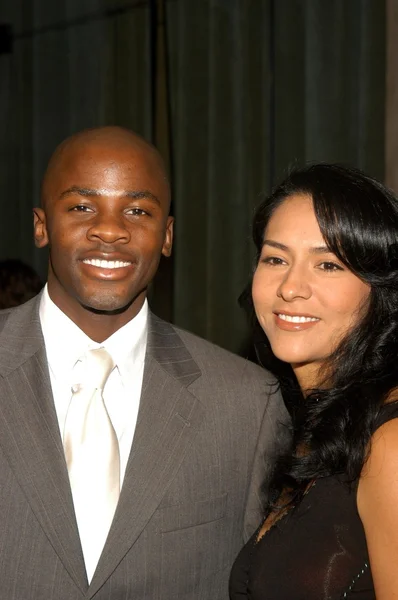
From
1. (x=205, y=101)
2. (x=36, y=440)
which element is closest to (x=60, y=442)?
(x=36, y=440)

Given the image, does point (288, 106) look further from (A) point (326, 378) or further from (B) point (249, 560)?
(B) point (249, 560)

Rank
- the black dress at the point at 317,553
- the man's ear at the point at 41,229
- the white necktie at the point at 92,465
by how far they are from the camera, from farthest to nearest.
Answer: the man's ear at the point at 41,229
the white necktie at the point at 92,465
the black dress at the point at 317,553

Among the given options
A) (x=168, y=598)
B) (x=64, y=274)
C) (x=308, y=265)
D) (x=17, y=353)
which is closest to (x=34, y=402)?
(x=17, y=353)

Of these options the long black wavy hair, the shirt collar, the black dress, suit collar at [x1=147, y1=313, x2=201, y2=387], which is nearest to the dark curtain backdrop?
the long black wavy hair

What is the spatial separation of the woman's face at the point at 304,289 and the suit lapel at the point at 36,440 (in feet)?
1.77

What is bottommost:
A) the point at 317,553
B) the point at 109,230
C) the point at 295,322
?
the point at 317,553

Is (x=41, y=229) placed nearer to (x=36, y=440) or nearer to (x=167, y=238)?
(x=167, y=238)

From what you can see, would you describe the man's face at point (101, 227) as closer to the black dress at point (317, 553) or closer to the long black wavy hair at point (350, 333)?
the long black wavy hair at point (350, 333)

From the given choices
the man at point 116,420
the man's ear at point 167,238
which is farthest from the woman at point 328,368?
the man's ear at point 167,238

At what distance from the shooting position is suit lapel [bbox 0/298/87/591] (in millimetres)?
1860

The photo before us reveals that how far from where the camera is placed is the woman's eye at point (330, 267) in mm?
2037

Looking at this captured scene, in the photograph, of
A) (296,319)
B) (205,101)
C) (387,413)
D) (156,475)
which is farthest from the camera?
(205,101)

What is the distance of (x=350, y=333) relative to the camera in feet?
6.81

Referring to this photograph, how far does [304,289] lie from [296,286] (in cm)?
2
